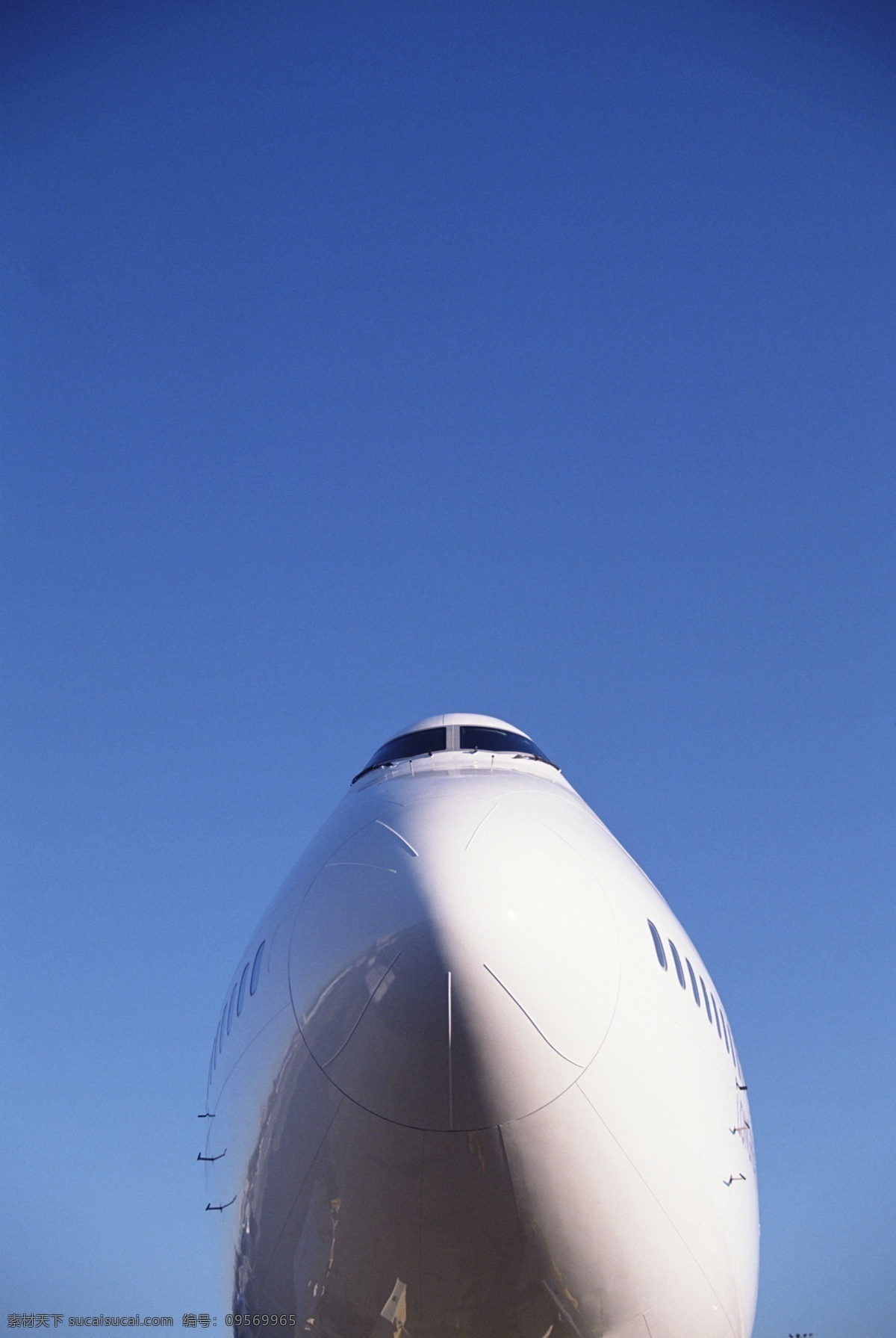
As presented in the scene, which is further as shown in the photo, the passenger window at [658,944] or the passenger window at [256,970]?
the passenger window at [256,970]

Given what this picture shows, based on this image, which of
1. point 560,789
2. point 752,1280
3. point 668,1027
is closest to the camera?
point 668,1027

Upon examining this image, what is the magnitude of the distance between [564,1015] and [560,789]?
11.3ft

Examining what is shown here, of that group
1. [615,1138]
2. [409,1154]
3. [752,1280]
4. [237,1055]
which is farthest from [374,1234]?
[752,1280]

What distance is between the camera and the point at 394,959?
17.5ft

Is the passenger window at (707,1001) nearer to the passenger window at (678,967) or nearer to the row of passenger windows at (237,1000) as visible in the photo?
the passenger window at (678,967)

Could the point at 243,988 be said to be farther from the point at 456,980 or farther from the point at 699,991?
the point at 699,991

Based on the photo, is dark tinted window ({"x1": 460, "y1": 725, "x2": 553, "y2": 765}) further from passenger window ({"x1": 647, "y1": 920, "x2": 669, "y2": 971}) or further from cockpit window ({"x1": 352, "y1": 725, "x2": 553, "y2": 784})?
passenger window ({"x1": 647, "y1": 920, "x2": 669, "y2": 971})

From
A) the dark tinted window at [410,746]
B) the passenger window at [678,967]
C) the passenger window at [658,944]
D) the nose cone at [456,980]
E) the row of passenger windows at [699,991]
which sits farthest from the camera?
the dark tinted window at [410,746]

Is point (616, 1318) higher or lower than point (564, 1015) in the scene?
lower

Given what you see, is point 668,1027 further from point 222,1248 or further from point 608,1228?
point 222,1248

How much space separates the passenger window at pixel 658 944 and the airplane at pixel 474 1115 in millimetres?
42

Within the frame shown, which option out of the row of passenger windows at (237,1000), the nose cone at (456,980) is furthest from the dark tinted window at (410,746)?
the nose cone at (456,980)

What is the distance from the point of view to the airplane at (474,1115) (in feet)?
17.2

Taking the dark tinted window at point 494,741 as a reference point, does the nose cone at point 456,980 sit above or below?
below
